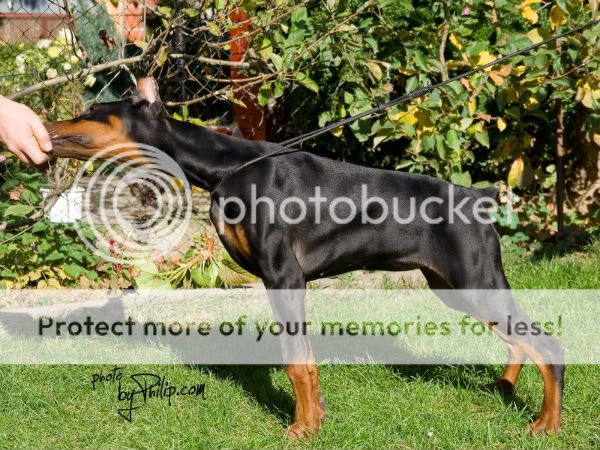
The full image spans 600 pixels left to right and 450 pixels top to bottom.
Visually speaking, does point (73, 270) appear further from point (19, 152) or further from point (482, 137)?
point (482, 137)

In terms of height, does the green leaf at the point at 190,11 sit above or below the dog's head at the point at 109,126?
above

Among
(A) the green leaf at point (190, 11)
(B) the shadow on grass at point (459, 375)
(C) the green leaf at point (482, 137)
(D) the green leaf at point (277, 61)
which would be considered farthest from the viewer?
(C) the green leaf at point (482, 137)

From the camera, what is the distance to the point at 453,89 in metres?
5.01

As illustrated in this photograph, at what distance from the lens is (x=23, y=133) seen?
3021 mm

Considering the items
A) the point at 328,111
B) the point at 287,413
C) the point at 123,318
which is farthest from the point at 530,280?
the point at 123,318

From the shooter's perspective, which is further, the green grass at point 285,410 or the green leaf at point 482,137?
the green leaf at point 482,137

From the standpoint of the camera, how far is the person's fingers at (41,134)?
10.0 ft

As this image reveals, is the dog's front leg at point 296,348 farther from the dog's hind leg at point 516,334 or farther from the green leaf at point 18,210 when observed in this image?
the green leaf at point 18,210

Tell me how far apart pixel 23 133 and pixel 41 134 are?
0.08m

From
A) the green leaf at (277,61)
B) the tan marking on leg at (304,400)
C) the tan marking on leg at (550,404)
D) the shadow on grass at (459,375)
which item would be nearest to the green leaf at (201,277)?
the green leaf at (277,61)

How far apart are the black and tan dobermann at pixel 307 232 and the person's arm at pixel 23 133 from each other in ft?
0.46

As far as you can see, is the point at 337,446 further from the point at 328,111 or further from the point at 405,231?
the point at 328,111

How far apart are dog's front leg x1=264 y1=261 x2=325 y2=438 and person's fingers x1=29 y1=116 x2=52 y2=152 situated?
103 cm

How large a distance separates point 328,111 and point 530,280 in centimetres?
186
